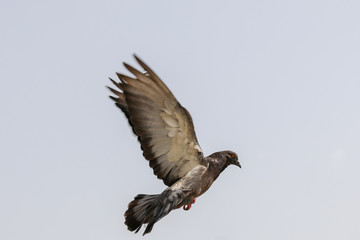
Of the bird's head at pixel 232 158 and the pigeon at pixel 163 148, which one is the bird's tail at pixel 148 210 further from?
the bird's head at pixel 232 158

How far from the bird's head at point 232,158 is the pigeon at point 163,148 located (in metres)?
0.70

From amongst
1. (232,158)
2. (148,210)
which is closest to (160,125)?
(148,210)

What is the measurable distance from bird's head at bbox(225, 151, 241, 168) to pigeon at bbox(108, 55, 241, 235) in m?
0.70

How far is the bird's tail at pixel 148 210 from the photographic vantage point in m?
13.8

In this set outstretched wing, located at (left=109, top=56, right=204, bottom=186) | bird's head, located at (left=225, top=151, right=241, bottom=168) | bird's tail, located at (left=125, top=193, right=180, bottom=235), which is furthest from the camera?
bird's head, located at (left=225, top=151, right=241, bottom=168)

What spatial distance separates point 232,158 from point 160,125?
2.60m

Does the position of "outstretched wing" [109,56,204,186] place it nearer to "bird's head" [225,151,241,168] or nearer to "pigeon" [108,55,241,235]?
"pigeon" [108,55,241,235]

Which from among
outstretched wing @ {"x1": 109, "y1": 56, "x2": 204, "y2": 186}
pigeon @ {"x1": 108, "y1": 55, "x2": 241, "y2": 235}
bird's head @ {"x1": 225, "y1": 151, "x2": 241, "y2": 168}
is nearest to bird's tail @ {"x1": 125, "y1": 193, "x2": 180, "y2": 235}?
pigeon @ {"x1": 108, "y1": 55, "x2": 241, "y2": 235}

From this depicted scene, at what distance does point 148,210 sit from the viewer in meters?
14.0

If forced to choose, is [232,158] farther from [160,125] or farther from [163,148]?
[160,125]

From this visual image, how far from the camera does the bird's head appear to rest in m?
15.7

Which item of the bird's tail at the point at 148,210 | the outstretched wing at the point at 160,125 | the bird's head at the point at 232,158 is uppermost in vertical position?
Result: the outstretched wing at the point at 160,125

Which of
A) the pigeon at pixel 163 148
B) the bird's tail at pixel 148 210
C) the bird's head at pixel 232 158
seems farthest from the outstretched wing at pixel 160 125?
the bird's head at pixel 232 158

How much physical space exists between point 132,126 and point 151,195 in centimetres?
160
